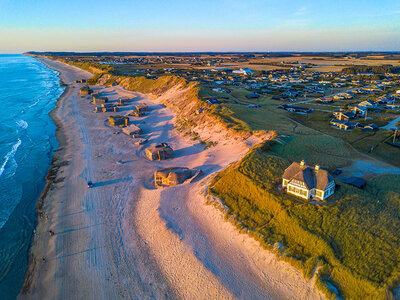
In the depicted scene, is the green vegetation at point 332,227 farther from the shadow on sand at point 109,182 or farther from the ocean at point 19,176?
the ocean at point 19,176

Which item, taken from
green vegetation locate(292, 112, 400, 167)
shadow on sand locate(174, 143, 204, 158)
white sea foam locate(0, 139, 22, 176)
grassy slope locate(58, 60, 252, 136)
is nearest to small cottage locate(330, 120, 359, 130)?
green vegetation locate(292, 112, 400, 167)

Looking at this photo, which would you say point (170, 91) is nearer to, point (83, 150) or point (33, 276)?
point (83, 150)

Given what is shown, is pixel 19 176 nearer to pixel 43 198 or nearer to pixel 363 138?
pixel 43 198

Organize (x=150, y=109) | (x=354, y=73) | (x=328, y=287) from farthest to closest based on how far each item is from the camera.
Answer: (x=354, y=73)
(x=150, y=109)
(x=328, y=287)

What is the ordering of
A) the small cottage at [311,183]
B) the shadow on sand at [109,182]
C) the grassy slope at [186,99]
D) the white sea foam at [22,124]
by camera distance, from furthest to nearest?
the white sea foam at [22,124] → the grassy slope at [186,99] → the shadow on sand at [109,182] → the small cottage at [311,183]

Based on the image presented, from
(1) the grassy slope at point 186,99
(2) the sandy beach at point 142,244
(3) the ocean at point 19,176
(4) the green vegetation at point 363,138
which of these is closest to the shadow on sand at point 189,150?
(2) the sandy beach at point 142,244

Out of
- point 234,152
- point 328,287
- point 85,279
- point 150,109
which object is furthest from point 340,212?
point 150,109

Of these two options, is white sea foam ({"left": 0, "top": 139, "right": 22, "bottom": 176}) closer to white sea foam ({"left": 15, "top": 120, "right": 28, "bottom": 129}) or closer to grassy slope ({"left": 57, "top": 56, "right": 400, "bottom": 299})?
white sea foam ({"left": 15, "top": 120, "right": 28, "bottom": 129})

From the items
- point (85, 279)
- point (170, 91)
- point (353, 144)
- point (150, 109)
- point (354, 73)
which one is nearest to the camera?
point (85, 279)
